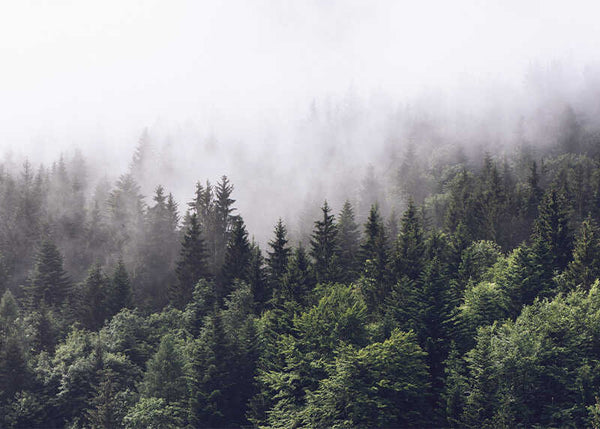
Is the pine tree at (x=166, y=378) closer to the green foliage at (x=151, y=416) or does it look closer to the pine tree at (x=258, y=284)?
the green foliage at (x=151, y=416)

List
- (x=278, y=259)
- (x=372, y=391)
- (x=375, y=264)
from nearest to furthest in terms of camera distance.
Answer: (x=372, y=391)
(x=375, y=264)
(x=278, y=259)

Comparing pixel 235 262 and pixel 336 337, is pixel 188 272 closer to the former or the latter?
pixel 235 262

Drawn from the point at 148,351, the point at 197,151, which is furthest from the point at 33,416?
the point at 197,151

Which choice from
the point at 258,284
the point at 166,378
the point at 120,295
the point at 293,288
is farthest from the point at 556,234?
the point at 120,295

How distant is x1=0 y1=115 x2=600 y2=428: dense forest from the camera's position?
54.0 meters

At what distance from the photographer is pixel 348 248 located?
9938 cm

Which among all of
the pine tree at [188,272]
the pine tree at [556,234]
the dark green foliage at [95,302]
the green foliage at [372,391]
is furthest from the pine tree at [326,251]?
the dark green foliage at [95,302]

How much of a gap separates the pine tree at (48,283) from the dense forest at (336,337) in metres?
0.24

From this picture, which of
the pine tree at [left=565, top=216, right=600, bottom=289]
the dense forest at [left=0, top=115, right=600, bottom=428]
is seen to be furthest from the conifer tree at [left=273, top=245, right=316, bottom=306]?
the pine tree at [left=565, top=216, right=600, bottom=289]

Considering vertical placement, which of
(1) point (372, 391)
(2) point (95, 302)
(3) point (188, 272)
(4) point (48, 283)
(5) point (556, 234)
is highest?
(4) point (48, 283)

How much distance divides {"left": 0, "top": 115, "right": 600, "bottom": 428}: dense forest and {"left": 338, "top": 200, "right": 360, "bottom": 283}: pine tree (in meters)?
0.50

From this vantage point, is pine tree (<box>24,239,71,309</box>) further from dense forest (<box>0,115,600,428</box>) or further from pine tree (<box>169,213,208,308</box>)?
pine tree (<box>169,213,208,308</box>)

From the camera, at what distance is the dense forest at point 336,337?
53969 millimetres

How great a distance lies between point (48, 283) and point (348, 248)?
4940cm
